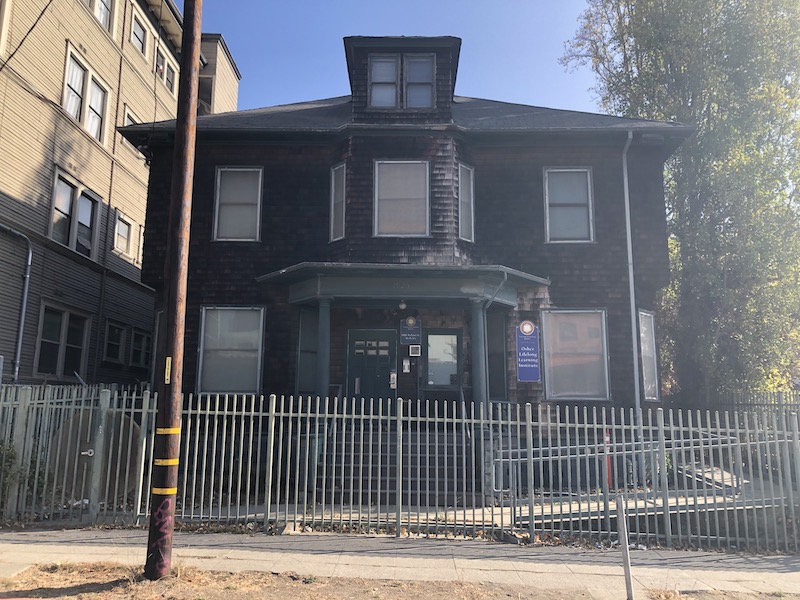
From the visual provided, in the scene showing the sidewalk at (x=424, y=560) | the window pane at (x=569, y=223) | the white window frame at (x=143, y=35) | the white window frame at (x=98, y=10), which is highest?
the white window frame at (x=143, y=35)

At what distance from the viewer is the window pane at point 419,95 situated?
1376 cm

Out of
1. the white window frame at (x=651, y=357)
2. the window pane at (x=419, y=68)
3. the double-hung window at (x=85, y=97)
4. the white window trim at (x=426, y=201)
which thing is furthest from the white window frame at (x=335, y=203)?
the double-hung window at (x=85, y=97)

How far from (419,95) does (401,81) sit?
531 millimetres

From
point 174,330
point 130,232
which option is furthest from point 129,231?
point 174,330

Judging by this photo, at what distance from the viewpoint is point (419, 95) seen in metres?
13.8

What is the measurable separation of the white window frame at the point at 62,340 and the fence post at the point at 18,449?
6.33 meters

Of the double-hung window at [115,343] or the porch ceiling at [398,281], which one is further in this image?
the double-hung window at [115,343]

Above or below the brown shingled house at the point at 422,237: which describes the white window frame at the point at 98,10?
above

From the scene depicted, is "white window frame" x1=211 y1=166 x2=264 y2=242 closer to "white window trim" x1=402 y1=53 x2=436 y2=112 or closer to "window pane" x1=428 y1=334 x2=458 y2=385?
"white window trim" x1=402 y1=53 x2=436 y2=112

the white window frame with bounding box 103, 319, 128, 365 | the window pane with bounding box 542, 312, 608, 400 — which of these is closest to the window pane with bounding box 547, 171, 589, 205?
the window pane with bounding box 542, 312, 608, 400

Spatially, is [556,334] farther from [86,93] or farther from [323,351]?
[86,93]

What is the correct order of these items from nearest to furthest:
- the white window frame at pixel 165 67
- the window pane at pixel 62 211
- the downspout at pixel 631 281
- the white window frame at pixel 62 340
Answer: the downspout at pixel 631 281
the white window frame at pixel 62 340
the window pane at pixel 62 211
the white window frame at pixel 165 67

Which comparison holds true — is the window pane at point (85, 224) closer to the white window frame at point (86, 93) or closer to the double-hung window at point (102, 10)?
the white window frame at point (86, 93)

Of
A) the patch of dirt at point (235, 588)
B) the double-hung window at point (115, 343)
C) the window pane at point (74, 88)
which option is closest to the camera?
the patch of dirt at point (235, 588)
